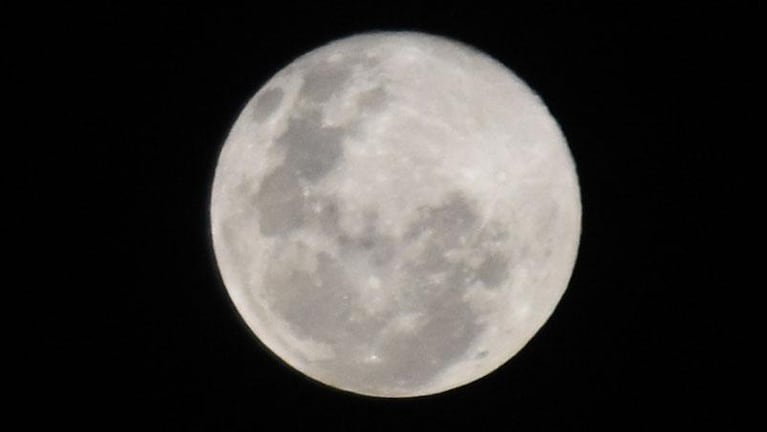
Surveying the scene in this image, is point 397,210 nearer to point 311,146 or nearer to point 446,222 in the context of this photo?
point 446,222

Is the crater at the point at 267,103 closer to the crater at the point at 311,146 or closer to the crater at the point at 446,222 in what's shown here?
the crater at the point at 311,146

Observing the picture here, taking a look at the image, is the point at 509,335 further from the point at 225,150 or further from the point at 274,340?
the point at 225,150

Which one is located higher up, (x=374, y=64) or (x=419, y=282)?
(x=374, y=64)

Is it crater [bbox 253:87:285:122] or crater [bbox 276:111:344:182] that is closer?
crater [bbox 276:111:344:182]

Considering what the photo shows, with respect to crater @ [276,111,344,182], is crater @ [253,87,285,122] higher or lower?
higher

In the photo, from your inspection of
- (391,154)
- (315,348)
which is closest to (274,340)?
(315,348)

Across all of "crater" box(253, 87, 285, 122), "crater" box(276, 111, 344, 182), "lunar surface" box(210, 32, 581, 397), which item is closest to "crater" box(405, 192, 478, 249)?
"lunar surface" box(210, 32, 581, 397)

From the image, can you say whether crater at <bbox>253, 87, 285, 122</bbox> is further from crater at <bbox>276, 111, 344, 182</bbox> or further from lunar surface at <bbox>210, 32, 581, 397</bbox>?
crater at <bbox>276, 111, 344, 182</bbox>
